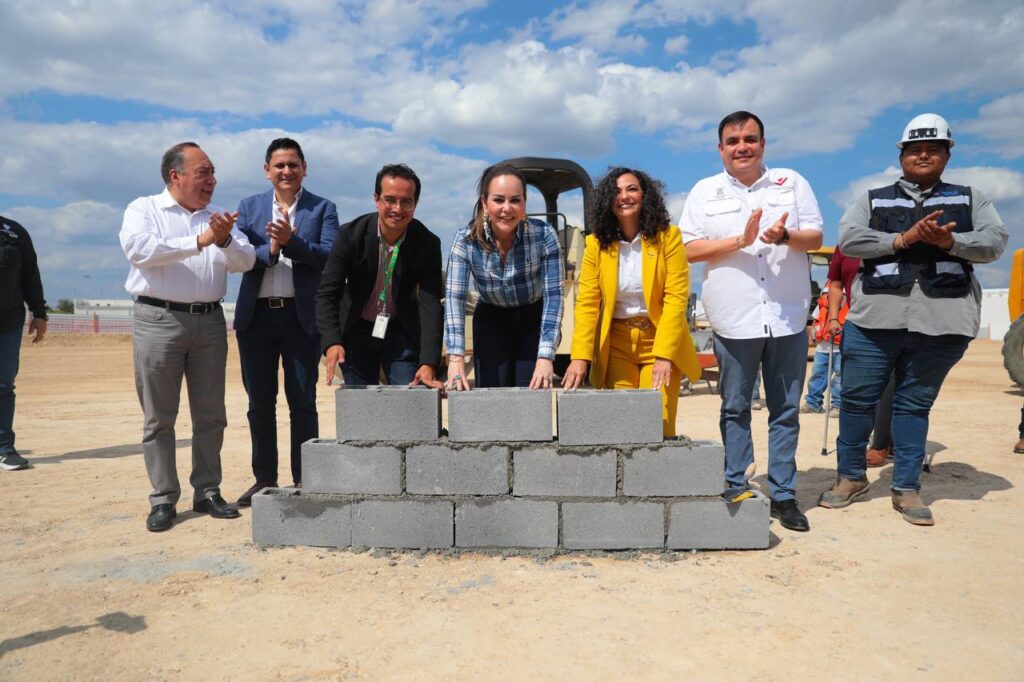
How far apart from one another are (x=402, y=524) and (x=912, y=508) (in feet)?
9.65

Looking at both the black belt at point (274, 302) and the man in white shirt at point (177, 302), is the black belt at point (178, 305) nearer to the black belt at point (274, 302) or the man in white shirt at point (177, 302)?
the man in white shirt at point (177, 302)

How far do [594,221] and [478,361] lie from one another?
1.00 meters

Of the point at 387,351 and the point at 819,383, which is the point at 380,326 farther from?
the point at 819,383

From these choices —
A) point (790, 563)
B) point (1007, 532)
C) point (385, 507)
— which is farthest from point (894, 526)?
point (385, 507)

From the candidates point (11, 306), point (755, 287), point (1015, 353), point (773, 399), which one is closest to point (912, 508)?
point (773, 399)

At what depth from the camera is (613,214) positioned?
3.90 m

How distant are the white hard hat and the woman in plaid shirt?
214 cm

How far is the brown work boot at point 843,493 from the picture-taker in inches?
179

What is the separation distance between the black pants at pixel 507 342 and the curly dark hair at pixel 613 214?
0.52 metres

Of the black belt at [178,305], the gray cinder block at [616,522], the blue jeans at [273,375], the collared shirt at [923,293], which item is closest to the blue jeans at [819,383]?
the collared shirt at [923,293]

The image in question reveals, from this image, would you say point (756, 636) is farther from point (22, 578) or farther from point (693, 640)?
point (22, 578)

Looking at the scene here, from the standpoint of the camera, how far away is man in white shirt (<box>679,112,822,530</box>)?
13.2 ft

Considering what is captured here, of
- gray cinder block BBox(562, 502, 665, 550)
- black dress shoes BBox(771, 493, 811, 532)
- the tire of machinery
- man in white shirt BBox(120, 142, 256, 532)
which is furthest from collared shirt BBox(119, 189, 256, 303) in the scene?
the tire of machinery

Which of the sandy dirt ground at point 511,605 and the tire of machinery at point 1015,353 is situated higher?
the tire of machinery at point 1015,353
